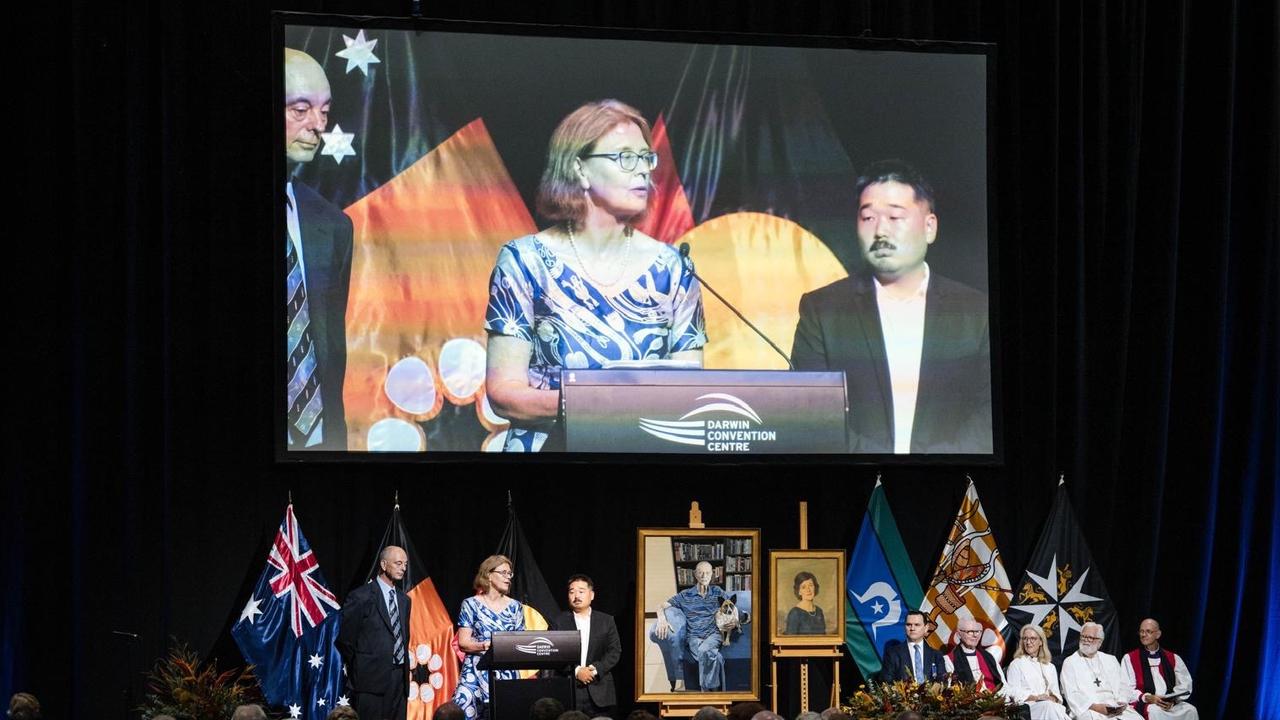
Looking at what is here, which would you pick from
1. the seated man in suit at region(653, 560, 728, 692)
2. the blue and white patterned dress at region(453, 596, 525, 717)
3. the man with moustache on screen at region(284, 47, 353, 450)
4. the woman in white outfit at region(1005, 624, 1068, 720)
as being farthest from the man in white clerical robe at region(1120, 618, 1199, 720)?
the man with moustache on screen at region(284, 47, 353, 450)

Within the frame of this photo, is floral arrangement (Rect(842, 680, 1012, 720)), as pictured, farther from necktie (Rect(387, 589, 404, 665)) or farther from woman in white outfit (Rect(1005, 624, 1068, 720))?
necktie (Rect(387, 589, 404, 665))

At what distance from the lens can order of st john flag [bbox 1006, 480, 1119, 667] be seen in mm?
9914

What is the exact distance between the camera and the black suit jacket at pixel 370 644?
9.02 meters

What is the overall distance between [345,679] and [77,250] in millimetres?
2855

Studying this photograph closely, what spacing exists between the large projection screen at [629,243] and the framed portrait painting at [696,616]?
1.77 feet

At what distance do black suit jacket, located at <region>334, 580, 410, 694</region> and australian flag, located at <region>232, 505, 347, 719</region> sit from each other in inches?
4.2

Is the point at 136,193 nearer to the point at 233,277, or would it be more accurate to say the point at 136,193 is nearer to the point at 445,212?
the point at 233,277

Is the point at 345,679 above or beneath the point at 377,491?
beneath

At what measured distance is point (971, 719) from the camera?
677 cm

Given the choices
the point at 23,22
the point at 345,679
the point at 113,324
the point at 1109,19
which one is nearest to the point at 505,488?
the point at 345,679

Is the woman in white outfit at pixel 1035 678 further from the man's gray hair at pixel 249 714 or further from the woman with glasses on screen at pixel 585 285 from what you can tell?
the man's gray hair at pixel 249 714

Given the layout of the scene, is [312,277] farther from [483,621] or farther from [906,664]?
[906,664]

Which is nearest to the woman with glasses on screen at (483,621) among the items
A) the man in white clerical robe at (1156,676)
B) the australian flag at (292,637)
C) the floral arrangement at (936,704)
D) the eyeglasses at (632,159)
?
the australian flag at (292,637)

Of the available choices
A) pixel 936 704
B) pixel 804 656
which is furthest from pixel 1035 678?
pixel 936 704
